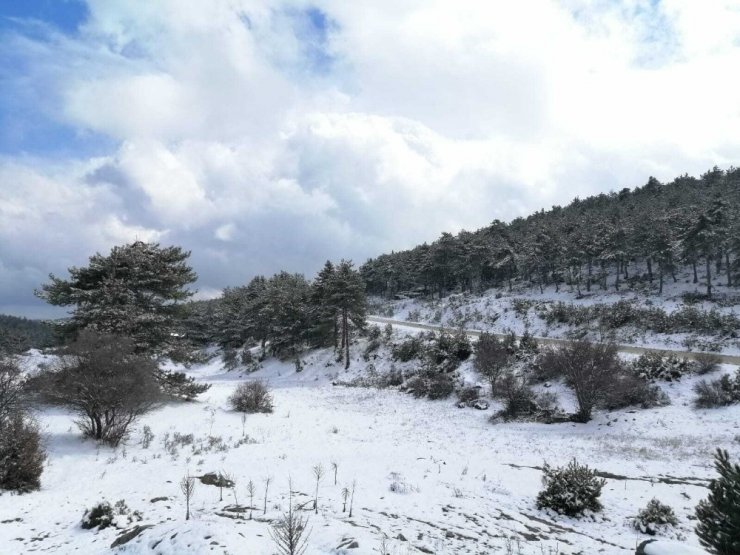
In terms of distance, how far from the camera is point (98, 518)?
887 centimetres

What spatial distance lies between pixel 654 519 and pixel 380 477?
23.7 ft

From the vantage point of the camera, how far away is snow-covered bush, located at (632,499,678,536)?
10.0 m

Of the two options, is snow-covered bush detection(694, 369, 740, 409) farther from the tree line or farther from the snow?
the tree line

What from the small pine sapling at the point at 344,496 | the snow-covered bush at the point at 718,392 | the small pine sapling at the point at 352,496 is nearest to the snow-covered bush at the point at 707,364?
the snow-covered bush at the point at 718,392

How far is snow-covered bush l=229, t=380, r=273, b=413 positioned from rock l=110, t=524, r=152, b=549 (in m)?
17.7

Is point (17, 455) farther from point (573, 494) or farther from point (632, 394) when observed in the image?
point (632, 394)

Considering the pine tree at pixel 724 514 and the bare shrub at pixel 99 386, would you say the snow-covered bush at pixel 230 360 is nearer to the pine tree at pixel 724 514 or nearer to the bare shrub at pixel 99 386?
the bare shrub at pixel 99 386

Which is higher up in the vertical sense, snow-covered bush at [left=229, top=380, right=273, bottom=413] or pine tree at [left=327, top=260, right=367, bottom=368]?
pine tree at [left=327, top=260, right=367, bottom=368]

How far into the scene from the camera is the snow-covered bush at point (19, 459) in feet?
36.1

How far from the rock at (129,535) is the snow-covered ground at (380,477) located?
230 mm

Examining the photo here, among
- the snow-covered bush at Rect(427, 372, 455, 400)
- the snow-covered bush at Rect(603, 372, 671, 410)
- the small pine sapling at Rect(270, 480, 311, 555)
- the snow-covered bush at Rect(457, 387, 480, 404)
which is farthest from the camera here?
the snow-covered bush at Rect(427, 372, 455, 400)

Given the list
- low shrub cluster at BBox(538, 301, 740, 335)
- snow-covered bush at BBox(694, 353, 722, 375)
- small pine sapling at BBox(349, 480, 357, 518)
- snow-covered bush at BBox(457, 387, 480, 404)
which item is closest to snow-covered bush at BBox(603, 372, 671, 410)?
snow-covered bush at BBox(694, 353, 722, 375)

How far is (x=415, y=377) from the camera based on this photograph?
119 ft

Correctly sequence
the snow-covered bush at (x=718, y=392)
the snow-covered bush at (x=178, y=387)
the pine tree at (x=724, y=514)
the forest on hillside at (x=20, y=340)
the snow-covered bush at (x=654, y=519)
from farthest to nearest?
the snow-covered bush at (x=178, y=387)
the forest on hillside at (x=20, y=340)
the snow-covered bush at (x=718, y=392)
the snow-covered bush at (x=654, y=519)
the pine tree at (x=724, y=514)
